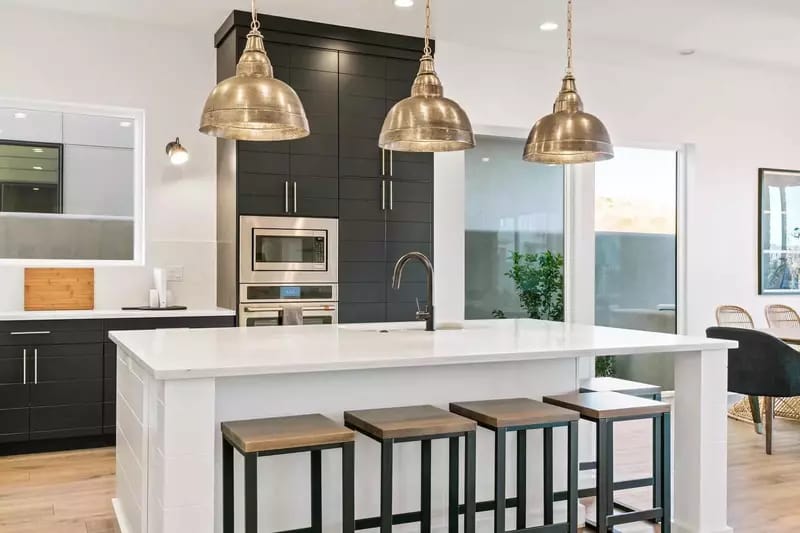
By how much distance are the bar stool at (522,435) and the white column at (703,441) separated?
0.65m

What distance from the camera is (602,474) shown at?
2.83 metres

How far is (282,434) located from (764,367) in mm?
3428

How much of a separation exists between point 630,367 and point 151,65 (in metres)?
4.57

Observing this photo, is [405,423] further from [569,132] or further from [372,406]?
[569,132]

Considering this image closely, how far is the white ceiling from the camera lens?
4.93m

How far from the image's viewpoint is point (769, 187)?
7.19m

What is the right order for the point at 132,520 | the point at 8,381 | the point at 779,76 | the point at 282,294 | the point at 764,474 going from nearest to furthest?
1. the point at 132,520
2. the point at 764,474
3. the point at 8,381
4. the point at 282,294
5. the point at 779,76

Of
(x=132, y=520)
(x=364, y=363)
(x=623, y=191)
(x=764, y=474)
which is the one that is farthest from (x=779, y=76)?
(x=132, y=520)

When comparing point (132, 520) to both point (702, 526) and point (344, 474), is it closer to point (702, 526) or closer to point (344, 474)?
point (344, 474)

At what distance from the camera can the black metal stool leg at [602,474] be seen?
9.26 ft

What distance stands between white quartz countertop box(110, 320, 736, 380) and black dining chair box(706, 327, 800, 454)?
5.49 ft

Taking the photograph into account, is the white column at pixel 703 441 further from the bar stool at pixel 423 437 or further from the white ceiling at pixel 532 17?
the white ceiling at pixel 532 17

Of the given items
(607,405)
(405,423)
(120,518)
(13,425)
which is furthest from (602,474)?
(13,425)

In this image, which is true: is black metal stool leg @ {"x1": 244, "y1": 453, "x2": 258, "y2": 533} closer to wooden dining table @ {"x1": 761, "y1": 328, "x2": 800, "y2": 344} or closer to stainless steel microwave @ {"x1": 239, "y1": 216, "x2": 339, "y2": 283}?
stainless steel microwave @ {"x1": 239, "y1": 216, "x2": 339, "y2": 283}
